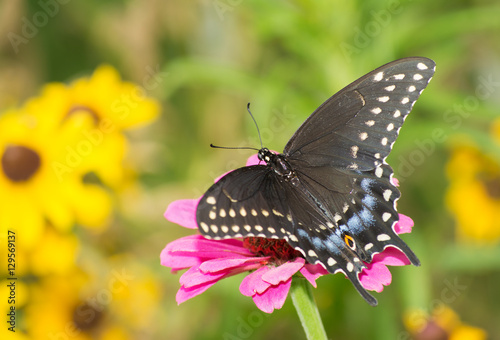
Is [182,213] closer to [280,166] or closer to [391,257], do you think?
[280,166]

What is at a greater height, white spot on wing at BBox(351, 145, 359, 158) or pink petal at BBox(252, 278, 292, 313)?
white spot on wing at BBox(351, 145, 359, 158)

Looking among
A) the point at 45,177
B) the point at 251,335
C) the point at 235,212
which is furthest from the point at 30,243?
the point at 235,212

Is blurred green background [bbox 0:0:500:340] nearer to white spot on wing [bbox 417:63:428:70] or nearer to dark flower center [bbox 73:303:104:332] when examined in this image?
dark flower center [bbox 73:303:104:332]

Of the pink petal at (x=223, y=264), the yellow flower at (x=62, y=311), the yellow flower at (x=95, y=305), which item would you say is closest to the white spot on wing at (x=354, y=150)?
the pink petal at (x=223, y=264)

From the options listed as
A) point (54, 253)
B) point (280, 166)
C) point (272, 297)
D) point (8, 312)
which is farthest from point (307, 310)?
point (54, 253)

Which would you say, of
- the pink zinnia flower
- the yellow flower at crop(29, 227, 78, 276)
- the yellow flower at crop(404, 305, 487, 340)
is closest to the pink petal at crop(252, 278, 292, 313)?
the pink zinnia flower

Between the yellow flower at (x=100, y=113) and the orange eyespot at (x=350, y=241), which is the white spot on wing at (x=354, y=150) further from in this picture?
the yellow flower at (x=100, y=113)
